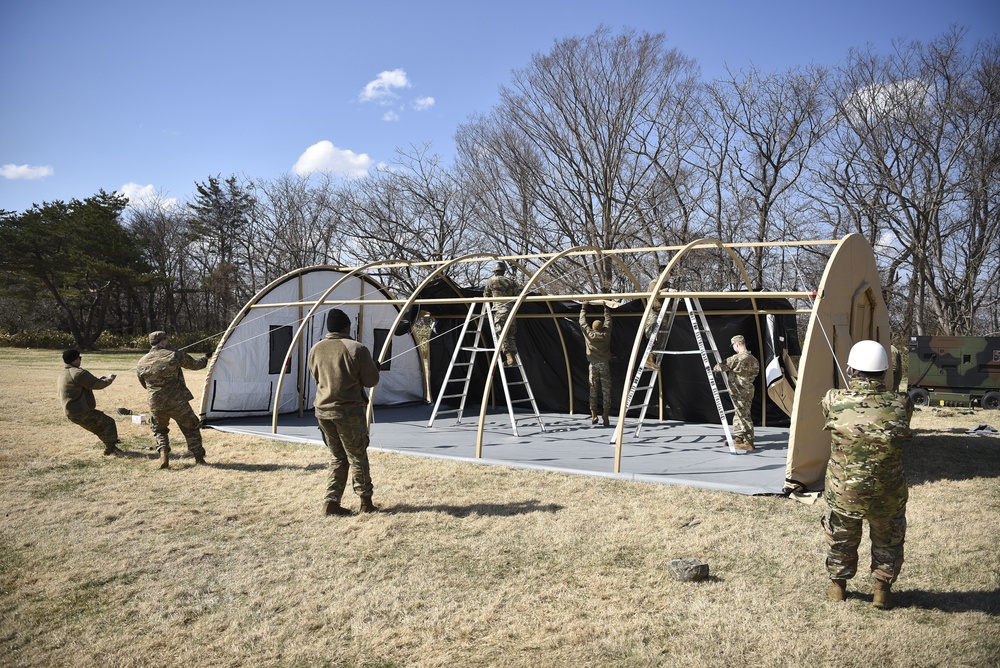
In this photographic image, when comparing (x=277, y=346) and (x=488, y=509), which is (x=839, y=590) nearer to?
(x=488, y=509)

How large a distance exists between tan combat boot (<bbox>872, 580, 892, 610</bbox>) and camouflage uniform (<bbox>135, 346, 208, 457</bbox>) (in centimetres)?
733

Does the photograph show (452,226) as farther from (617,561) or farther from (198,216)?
(617,561)

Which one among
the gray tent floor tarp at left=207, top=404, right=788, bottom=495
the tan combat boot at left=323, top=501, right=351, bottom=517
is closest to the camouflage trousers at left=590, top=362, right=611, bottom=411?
the gray tent floor tarp at left=207, top=404, right=788, bottom=495

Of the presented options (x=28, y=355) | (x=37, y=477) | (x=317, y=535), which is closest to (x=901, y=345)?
(x=317, y=535)

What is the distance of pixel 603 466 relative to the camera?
8000 mm

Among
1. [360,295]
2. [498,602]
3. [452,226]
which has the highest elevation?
[452,226]

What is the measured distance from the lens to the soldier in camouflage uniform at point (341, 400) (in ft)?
20.0

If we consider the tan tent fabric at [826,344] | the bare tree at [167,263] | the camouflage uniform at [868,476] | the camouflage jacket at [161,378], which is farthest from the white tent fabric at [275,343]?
the bare tree at [167,263]

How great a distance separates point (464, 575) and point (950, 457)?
23.0 ft

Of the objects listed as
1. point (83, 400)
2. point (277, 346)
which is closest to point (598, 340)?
point (277, 346)

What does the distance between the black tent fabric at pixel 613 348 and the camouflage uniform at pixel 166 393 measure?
4933 millimetres

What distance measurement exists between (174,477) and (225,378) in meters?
3.91

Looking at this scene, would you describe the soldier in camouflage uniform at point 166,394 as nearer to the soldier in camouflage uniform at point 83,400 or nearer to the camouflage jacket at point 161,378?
the camouflage jacket at point 161,378

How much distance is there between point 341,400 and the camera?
19.9 feet
